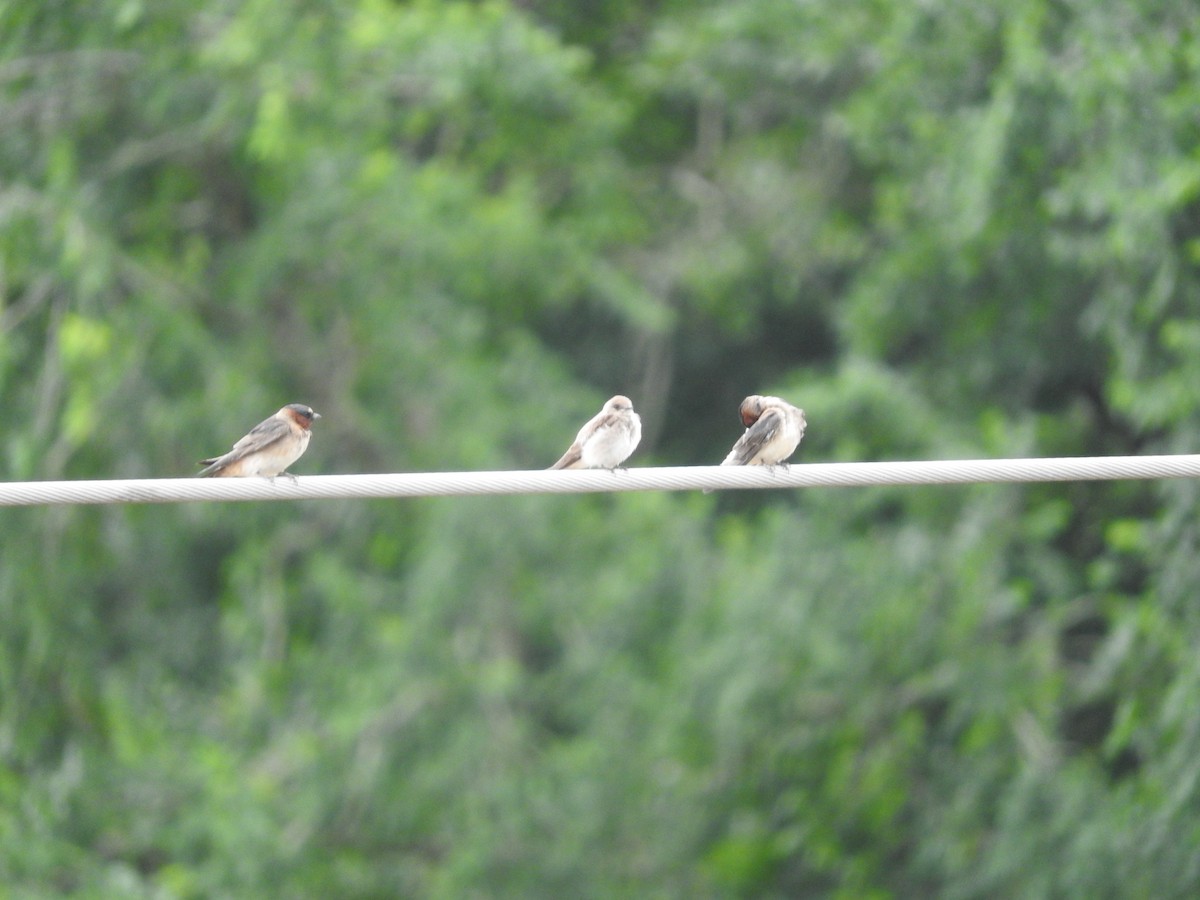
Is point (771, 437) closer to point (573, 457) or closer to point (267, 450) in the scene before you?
point (573, 457)

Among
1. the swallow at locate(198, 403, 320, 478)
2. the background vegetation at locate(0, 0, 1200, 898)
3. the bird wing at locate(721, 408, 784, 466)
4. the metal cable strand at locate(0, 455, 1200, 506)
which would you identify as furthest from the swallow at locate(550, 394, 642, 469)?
the background vegetation at locate(0, 0, 1200, 898)

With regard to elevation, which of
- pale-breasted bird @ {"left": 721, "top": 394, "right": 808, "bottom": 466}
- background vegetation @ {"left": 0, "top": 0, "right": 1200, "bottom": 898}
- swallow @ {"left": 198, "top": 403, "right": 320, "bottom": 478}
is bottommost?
background vegetation @ {"left": 0, "top": 0, "right": 1200, "bottom": 898}

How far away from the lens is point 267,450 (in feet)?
31.5

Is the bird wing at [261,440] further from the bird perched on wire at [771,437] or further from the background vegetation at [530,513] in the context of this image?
the background vegetation at [530,513]

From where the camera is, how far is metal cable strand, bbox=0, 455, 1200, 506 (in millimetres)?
6613

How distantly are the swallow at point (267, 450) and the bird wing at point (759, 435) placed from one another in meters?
2.16

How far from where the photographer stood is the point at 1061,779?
1495cm

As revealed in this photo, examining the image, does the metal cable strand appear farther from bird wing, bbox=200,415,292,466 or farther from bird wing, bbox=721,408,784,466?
bird wing, bbox=200,415,292,466

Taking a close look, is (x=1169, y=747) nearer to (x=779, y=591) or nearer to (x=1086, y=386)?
(x=779, y=591)

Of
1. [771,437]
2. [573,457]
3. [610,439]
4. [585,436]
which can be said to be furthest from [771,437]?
[573,457]

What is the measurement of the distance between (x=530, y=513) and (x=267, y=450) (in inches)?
313

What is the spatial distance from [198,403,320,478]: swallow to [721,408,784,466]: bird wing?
2.16 metres

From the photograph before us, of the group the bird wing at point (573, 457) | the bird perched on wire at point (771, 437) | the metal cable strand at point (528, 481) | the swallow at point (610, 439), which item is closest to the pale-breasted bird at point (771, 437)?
the bird perched on wire at point (771, 437)

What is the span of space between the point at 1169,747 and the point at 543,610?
6285 millimetres
